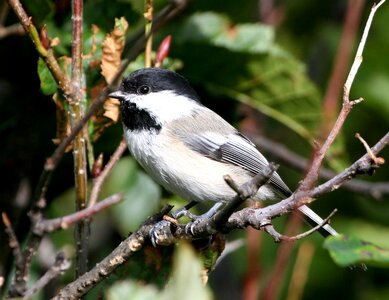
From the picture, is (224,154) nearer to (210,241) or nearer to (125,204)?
(210,241)

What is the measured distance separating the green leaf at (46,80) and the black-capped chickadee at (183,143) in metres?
0.32

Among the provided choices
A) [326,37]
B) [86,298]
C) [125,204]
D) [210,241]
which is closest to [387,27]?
[326,37]

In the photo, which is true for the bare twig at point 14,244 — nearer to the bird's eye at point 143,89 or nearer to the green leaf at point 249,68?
the bird's eye at point 143,89

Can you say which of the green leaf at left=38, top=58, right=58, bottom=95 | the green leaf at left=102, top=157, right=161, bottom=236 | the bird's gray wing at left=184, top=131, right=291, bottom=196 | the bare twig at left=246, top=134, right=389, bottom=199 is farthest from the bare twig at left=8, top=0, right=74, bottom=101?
the bare twig at left=246, top=134, right=389, bottom=199

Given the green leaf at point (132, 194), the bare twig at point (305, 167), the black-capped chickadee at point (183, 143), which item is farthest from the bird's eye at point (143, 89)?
the bare twig at point (305, 167)

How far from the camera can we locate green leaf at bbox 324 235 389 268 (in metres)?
1.38

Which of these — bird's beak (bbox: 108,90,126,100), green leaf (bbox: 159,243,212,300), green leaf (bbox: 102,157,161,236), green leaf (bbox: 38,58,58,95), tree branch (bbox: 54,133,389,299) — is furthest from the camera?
green leaf (bbox: 102,157,161,236)

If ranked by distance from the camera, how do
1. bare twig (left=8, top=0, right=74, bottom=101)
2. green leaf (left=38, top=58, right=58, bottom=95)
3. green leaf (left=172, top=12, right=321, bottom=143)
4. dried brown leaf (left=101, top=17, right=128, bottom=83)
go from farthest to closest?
green leaf (left=172, top=12, right=321, bottom=143), dried brown leaf (left=101, top=17, right=128, bottom=83), green leaf (left=38, top=58, right=58, bottom=95), bare twig (left=8, top=0, right=74, bottom=101)

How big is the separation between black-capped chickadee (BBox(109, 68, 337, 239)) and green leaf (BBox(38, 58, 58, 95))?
1.04 ft

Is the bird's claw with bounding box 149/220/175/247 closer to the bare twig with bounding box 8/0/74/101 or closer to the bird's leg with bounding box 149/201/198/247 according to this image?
the bird's leg with bounding box 149/201/198/247

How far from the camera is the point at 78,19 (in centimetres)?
187

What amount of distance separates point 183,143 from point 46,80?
566 millimetres

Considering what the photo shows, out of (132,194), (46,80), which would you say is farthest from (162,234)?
(132,194)

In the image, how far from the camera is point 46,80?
2.07 metres
